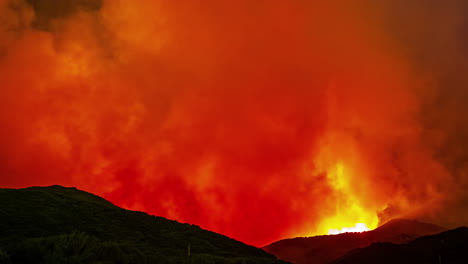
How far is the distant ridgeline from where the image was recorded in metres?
36.3

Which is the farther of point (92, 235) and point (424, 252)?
point (424, 252)

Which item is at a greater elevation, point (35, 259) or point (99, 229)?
point (99, 229)

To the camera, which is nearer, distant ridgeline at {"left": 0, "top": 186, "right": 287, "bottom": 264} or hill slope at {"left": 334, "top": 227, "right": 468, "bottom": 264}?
distant ridgeline at {"left": 0, "top": 186, "right": 287, "bottom": 264}

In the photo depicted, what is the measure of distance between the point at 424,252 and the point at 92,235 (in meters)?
Answer: 116

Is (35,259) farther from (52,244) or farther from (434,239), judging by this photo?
(434,239)

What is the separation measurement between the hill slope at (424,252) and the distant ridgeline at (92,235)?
64657mm

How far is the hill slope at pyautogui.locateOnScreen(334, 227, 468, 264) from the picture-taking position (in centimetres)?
12331

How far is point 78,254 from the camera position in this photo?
118 feet

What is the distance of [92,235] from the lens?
203ft

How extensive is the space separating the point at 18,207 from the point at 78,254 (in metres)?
40.4

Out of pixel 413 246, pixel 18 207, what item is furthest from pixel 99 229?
pixel 413 246

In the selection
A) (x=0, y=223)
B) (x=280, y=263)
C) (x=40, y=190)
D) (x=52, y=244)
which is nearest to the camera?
(x=52, y=244)

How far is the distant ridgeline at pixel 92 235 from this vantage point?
A: 36312 millimetres

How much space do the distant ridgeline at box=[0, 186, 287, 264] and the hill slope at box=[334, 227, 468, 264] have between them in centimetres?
6466
